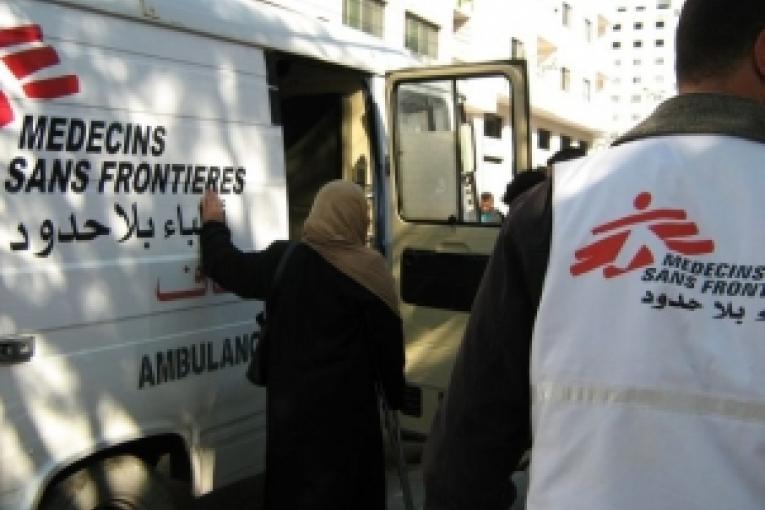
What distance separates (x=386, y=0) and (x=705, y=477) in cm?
2126

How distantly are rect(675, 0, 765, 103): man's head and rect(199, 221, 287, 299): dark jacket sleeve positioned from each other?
2.15 meters

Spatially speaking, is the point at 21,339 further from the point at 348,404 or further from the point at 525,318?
the point at 525,318

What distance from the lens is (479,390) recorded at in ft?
4.02

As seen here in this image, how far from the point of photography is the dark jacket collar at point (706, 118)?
1.11 m

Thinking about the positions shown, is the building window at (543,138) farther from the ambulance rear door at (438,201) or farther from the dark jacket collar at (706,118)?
the dark jacket collar at (706,118)

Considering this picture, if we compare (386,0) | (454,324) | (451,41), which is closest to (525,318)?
(454,324)

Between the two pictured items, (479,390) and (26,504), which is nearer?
(479,390)

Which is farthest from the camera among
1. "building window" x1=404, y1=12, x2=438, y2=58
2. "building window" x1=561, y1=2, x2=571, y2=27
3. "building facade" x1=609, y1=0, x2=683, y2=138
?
"building facade" x1=609, y1=0, x2=683, y2=138

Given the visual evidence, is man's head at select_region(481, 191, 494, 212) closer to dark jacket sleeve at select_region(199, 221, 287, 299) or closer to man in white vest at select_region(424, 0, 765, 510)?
dark jacket sleeve at select_region(199, 221, 287, 299)

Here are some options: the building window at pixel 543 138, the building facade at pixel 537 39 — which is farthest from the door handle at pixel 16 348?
the building window at pixel 543 138

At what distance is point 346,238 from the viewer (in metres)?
3.21

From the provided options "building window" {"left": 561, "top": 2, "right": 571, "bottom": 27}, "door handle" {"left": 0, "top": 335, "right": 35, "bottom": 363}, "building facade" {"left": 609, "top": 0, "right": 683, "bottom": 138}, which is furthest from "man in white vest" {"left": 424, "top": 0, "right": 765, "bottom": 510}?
"building facade" {"left": 609, "top": 0, "right": 683, "bottom": 138}

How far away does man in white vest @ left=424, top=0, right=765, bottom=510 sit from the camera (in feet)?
3.30

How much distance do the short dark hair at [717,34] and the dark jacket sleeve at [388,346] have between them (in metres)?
2.07
